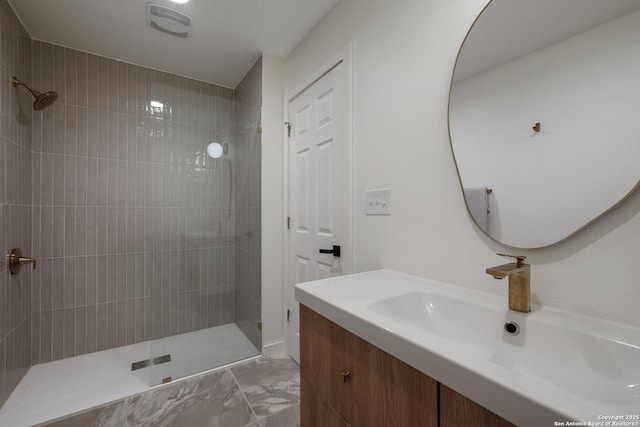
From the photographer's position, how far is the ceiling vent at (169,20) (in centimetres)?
167

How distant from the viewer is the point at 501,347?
73 centimetres

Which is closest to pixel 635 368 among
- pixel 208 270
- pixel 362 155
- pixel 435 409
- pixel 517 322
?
pixel 517 322

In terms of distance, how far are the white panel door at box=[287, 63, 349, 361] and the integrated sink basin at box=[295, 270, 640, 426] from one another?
26.2 inches

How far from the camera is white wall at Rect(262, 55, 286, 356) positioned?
216 centimetres

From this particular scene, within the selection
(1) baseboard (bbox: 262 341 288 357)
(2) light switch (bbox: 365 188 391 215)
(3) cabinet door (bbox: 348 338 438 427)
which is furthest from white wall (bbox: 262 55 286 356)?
(3) cabinet door (bbox: 348 338 438 427)

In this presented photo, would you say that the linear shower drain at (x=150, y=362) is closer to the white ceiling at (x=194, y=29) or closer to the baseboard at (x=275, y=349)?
the baseboard at (x=275, y=349)

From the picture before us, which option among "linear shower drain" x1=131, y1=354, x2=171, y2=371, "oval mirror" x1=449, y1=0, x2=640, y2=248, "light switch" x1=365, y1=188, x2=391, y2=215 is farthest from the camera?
"linear shower drain" x1=131, y1=354, x2=171, y2=371

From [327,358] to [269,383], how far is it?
1193 mm

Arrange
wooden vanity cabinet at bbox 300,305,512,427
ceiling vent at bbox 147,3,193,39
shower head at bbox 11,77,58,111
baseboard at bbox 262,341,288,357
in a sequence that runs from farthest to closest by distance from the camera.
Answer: baseboard at bbox 262,341,288,357 → shower head at bbox 11,77,58,111 → ceiling vent at bbox 147,3,193,39 → wooden vanity cabinet at bbox 300,305,512,427

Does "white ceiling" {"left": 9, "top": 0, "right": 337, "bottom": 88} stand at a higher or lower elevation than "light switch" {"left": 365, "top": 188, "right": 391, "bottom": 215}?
higher

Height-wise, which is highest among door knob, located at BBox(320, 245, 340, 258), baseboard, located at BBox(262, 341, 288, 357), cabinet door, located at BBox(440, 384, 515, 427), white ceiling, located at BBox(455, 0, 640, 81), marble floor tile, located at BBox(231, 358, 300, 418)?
white ceiling, located at BBox(455, 0, 640, 81)

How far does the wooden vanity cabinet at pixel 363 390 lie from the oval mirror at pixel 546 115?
0.54 meters

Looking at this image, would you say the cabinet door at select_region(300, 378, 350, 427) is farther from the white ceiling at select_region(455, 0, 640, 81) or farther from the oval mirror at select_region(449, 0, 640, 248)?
the white ceiling at select_region(455, 0, 640, 81)

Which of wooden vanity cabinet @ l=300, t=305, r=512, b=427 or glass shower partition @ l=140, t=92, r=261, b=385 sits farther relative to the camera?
glass shower partition @ l=140, t=92, r=261, b=385
